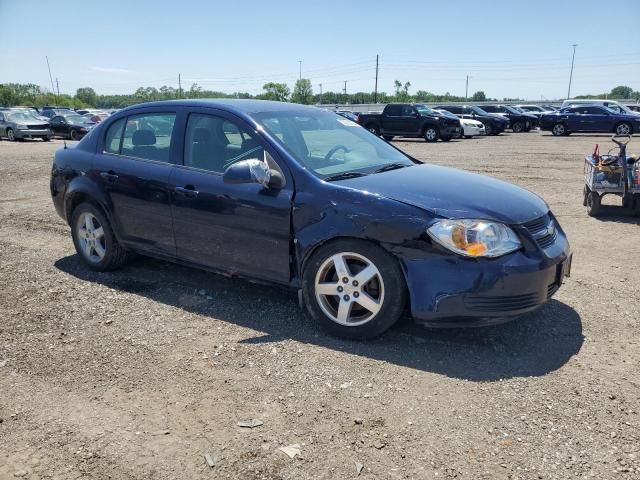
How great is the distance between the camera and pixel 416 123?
24578 mm

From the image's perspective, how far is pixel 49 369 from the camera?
3.44 meters

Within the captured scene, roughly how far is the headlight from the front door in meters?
1.11

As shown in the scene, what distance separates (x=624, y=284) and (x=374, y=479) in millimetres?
3560

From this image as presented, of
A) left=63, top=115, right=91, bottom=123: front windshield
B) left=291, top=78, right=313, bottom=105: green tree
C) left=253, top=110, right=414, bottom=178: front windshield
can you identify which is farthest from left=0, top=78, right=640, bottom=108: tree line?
left=253, top=110, right=414, bottom=178: front windshield

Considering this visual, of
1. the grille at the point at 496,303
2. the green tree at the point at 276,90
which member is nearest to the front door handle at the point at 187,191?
the grille at the point at 496,303

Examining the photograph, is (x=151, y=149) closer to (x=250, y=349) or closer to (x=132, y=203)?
(x=132, y=203)

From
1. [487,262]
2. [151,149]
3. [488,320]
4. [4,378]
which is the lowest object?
[4,378]

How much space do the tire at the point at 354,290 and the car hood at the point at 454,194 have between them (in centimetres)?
43

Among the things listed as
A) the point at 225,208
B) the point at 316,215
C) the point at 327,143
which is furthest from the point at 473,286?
the point at 225,208

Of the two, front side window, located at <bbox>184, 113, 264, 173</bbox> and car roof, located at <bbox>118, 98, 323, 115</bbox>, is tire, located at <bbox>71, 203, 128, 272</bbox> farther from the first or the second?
front side window, located at <bbox>184, 113, 264, 173</bbox>

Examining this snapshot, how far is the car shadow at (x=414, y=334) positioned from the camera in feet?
11.1

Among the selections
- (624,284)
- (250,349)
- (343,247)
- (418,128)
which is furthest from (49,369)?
(418,128)

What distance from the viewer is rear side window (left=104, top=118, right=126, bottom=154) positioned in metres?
5.03

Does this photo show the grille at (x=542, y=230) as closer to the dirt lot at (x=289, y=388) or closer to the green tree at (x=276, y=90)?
the dirt lot at (x=289, y=388)
